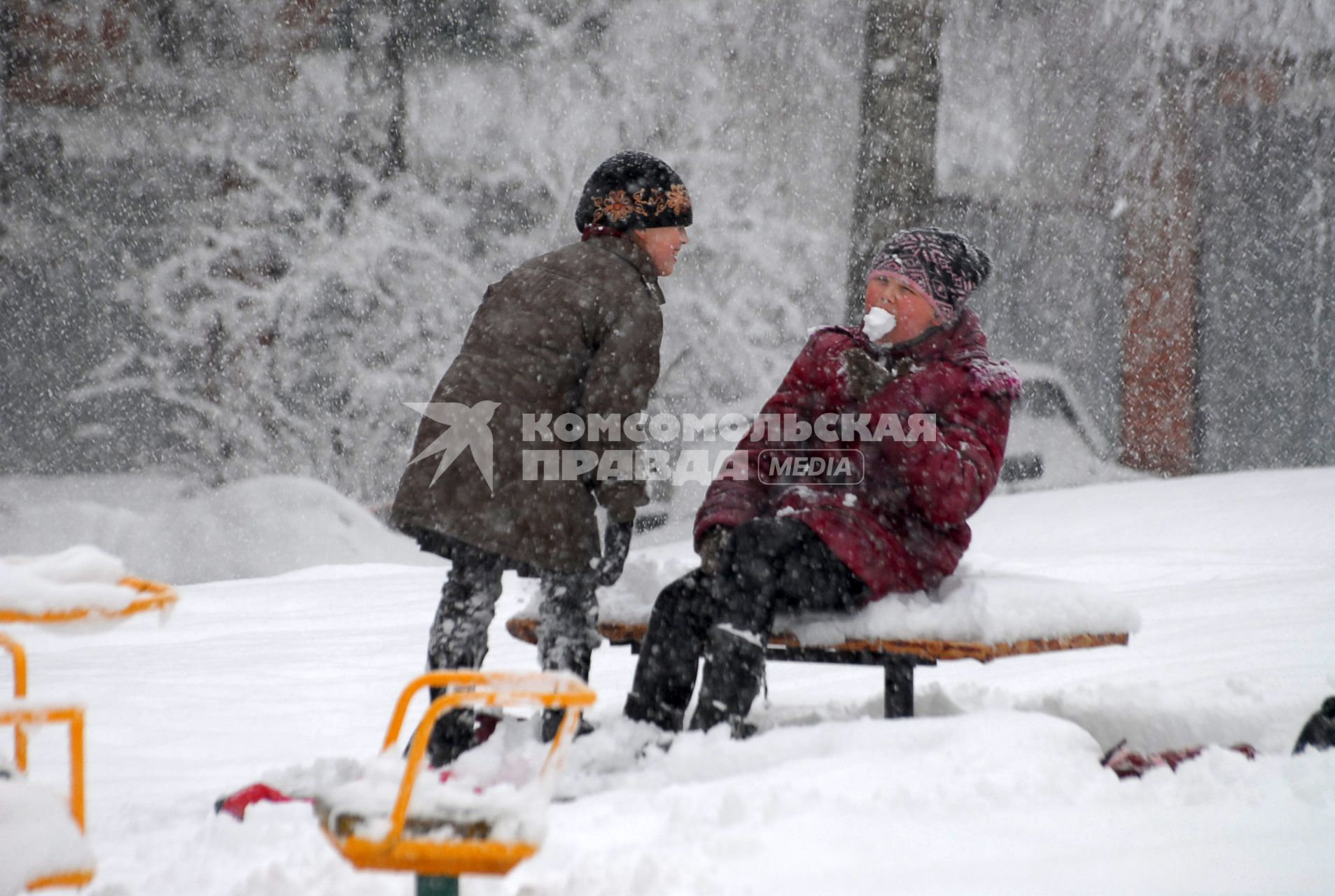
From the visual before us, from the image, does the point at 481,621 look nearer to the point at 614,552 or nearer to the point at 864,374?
the point at 614,552

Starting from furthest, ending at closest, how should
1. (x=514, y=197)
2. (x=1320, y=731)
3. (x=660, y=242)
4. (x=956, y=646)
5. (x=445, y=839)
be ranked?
(x=514, y=197) < (x=660, y=242) < (x=956, y=646) < (x=1320, y=731) < (x=445, y=839)

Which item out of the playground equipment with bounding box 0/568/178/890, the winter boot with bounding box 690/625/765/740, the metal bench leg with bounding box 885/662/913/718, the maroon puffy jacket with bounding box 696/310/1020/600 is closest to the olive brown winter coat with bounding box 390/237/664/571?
the maroon puffy jacket with bounding box 696/310/1020/600

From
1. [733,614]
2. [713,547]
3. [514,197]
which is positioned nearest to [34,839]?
[733,614]

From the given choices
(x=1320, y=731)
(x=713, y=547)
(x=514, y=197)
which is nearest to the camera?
(x=1320, y=731)

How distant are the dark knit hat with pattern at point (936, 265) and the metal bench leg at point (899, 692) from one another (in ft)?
3.16

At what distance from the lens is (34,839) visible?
4.81 ft

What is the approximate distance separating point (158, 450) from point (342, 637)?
6473mm

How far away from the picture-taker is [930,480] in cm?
297

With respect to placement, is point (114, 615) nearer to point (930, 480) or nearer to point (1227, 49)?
point (930, 480)

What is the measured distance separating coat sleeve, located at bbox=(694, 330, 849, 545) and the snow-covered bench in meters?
0.34

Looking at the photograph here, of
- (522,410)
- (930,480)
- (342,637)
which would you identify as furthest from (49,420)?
(930,480)

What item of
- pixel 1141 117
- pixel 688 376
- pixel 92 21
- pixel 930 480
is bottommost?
pixel 688 376

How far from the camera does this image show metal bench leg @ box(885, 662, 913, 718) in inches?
126

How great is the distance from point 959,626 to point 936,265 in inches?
38.3
